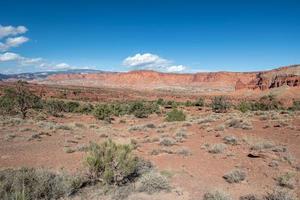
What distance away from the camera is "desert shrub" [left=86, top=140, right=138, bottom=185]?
24.1 ft

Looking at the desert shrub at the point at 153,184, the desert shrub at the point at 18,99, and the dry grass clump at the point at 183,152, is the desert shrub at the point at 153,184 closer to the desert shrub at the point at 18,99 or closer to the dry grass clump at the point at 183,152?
the dry grass clump at the point at 183,152

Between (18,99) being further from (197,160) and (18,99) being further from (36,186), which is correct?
(36,186)

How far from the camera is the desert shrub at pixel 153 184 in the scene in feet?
22.3

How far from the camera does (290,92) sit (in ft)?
231

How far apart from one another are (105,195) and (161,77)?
187782 mm

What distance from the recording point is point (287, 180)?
7418 mm

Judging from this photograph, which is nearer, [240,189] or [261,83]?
[240,189]

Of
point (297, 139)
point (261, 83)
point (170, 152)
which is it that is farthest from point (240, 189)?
point (261, 83)

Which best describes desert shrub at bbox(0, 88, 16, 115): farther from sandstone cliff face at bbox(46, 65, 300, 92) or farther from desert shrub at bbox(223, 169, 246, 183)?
sandstone cliff face at bbox(46, 65, 300, 92)

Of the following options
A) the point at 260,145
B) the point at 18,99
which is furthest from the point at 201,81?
the point at 260,145

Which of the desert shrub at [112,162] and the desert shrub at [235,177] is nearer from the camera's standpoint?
the desert shrub at [112,162]

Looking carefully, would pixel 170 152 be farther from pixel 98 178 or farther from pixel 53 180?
pixel 53 180

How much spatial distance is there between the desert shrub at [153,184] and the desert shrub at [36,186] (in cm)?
156

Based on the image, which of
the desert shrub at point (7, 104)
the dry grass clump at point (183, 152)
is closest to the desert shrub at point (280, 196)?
the dry grass clump at point (183, 152)
